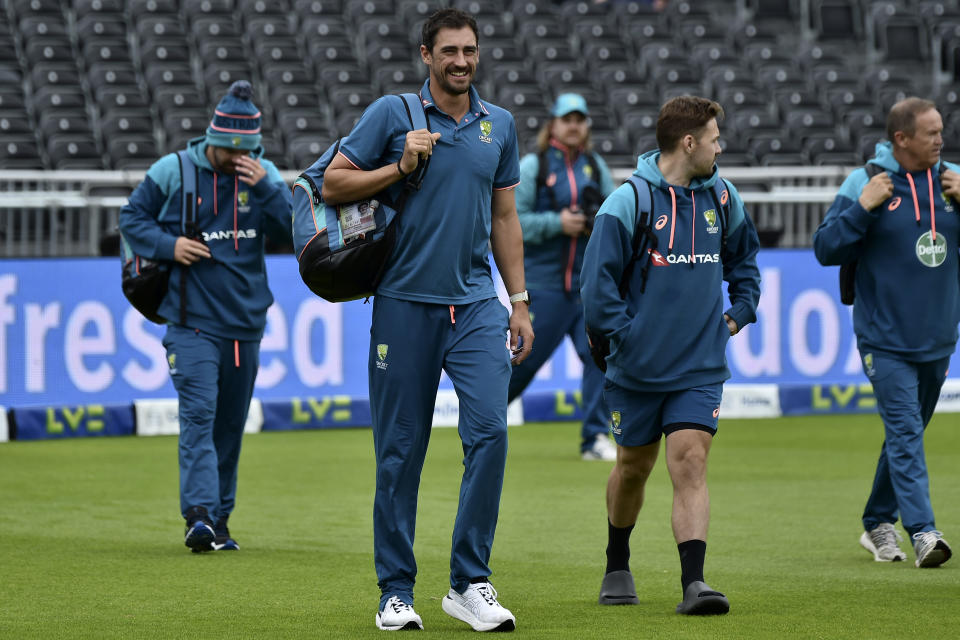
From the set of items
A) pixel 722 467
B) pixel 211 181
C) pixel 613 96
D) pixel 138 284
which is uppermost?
pixel 613 96

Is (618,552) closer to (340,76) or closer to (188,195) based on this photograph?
(188,195)

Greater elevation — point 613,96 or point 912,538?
point 613,96

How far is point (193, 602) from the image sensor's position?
626cm

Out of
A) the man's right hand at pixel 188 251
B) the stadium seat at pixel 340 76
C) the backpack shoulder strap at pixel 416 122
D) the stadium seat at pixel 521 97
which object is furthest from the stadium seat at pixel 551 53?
the backpack shoulder strap at pixel 416 122

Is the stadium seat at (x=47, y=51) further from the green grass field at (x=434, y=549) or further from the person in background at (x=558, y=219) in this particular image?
the person in background at (x=558, y=219)

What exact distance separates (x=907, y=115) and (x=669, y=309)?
198 centimetres

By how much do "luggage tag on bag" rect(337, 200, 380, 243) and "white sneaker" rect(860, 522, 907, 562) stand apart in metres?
3.27

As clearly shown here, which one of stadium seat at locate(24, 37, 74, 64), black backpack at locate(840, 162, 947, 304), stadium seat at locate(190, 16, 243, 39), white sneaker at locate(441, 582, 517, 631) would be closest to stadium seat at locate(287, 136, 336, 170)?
stadium seat at locate(190, 16, 243, 39)

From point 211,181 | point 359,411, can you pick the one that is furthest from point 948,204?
point 359,411

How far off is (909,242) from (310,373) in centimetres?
764

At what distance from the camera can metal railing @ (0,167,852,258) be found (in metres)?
14.5

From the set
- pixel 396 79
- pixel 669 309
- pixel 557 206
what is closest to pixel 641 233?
pixel 669 309

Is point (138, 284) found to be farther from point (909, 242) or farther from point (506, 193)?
point (909, 242)

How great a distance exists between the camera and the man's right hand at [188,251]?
810 cm
